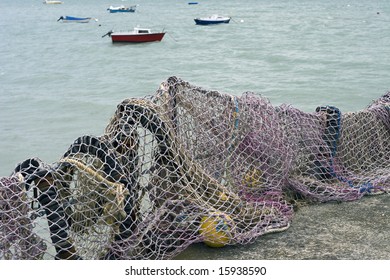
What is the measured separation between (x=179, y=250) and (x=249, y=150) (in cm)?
92

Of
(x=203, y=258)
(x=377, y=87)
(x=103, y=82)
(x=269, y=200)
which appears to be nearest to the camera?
(x=203, y=258)

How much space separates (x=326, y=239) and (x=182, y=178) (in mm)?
928

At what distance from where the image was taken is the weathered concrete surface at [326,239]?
319 centimetres

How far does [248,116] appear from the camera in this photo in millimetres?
3795

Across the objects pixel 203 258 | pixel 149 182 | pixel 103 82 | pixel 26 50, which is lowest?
pixel 26 50

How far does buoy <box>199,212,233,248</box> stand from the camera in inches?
126

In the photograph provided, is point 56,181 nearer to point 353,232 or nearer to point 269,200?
A: point 269,200

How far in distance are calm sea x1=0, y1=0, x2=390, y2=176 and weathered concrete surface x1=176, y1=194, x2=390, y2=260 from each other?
7.62 metres

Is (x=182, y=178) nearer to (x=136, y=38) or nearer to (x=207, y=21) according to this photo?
(x=136, y=38)

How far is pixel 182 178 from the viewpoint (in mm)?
3309

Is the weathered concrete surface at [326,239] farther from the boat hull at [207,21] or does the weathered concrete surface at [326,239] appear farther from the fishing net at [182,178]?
the boat hull at [207,21]

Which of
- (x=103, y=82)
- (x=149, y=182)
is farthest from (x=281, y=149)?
(x=103, y=82)

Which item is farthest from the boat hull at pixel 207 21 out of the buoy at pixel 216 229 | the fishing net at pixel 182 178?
the buoy at pixel 216 229

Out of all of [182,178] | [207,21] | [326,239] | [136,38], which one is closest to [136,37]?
[136,38]
